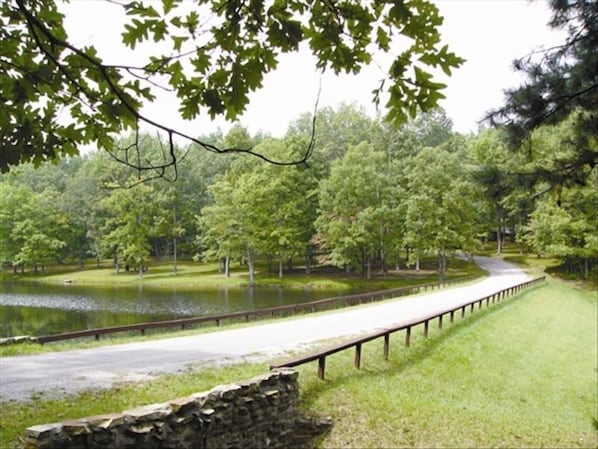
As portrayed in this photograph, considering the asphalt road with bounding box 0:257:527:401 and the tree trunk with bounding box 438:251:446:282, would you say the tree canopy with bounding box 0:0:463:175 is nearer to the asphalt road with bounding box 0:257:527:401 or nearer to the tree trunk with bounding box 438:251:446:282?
the asphalt road with bounding box 0:257:527:401

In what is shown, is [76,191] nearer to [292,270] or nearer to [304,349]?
[292,270]

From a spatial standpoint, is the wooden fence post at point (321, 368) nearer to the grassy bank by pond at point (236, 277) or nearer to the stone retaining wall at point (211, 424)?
the stone retaining wall at point (211, 424)

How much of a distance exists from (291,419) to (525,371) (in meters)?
7.88

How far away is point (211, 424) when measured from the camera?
5988 millimetres

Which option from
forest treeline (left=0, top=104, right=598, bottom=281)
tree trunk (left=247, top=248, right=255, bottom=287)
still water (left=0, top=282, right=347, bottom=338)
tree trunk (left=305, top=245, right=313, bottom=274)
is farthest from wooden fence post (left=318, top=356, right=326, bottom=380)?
tree trunk (left=305, top=245, right=313, bottom=274)

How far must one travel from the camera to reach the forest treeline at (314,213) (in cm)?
4297

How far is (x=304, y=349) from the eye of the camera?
10961mm

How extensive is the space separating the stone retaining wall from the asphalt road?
2.15m

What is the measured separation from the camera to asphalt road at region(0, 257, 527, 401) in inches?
297

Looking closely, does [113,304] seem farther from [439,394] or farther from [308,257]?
[439,394]

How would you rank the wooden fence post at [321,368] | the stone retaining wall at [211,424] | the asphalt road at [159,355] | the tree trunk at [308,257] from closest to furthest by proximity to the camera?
the stone retaining wall at [211,424], the asphalt road at [159,355], the wooden fence post at [321,368], the tree trunk at [308,257]

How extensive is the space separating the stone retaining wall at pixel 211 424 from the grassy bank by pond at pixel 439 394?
1.59 ft

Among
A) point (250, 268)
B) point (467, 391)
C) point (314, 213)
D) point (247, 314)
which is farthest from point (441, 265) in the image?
point (467, 391)

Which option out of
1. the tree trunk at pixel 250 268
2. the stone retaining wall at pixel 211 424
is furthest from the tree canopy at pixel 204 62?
the tree trunk at pixel 250 268
